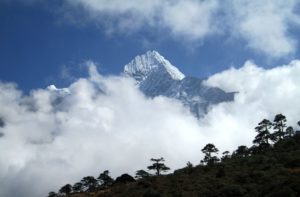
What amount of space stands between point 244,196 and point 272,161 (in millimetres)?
21447

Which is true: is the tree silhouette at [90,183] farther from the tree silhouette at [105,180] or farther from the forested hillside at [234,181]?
the forested hillside at [234,181]

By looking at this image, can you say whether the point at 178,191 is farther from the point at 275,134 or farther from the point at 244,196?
the point at 275,134

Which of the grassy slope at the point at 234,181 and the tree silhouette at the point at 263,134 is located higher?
the tree silhouette at the point at 263,134

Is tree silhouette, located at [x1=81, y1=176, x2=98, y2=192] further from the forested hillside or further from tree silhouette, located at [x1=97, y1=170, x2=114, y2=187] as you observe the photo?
the forested hillside

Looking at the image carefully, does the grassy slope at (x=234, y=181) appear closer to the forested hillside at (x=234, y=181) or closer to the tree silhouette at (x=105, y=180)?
the forested hillside at (x=234, y=181)

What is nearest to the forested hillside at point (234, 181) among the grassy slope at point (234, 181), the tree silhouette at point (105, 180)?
the grassy slope at point (234, 181)

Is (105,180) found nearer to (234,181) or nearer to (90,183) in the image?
(90,183)

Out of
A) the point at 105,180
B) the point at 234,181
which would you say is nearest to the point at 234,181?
the point at 234,181

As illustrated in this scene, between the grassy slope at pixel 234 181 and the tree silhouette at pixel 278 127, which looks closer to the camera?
the grassy slope at pixel 234 181

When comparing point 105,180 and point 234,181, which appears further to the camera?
point 105,180

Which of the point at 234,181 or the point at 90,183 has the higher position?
the point at 90,183

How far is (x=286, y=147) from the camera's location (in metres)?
79.3

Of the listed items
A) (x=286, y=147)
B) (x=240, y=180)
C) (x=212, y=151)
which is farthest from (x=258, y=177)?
(x=212, y=151)

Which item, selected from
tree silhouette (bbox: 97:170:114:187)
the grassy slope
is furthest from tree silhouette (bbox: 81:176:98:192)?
the grassy slope
